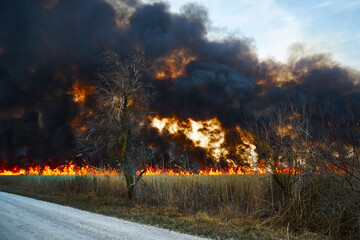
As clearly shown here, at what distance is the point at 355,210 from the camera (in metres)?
6.56

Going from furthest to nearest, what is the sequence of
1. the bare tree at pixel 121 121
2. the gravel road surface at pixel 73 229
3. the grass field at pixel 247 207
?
the bare tree at pixel 121 121
the grass field at pixel 247 207
the gravel road surface at pixel 73 229

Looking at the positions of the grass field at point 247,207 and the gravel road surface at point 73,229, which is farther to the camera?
the grass field at point 247,207

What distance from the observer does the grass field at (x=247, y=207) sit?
260 inches

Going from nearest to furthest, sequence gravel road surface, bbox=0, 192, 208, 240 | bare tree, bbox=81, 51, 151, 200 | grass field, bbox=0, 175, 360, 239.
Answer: gravel road surface, bbox=0, 192, 208, 240, grass field, bbox=0, 175, 360, 239, bare tree, bbox=81, 51, 151, 200

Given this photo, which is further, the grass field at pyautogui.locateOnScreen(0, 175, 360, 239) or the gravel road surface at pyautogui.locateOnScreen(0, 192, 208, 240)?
the grass field at pyautogui.locateOnScreen(0, 175, 360, 239)

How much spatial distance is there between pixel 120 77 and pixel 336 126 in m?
9.70

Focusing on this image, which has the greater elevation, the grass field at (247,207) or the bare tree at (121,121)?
the bare tree at (121,121)

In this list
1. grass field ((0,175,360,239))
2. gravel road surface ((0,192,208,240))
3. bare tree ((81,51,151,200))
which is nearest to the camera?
gravel road surface ((0,192,208,240))

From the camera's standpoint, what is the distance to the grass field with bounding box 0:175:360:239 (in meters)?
6.61

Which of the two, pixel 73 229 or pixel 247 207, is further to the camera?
pixel 247 207

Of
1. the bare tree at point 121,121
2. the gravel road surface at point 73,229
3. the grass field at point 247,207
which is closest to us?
the gravel road surface at point 73,229

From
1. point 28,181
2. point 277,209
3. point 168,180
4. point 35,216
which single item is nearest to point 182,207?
point 168,180

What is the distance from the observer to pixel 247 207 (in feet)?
28.2

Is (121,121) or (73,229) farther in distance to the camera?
(121,121)
